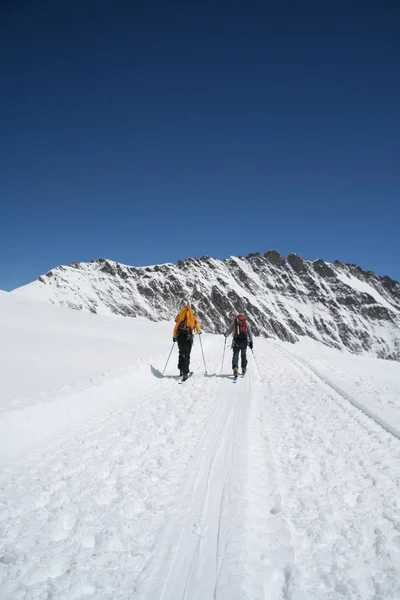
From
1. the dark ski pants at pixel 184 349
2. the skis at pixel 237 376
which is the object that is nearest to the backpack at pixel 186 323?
the dark ski pants at pixel 184 349

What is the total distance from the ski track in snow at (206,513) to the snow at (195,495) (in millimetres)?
15

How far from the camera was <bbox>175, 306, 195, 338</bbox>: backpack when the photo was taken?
11383mm

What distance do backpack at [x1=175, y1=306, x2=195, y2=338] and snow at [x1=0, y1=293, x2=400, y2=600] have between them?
2999 mm

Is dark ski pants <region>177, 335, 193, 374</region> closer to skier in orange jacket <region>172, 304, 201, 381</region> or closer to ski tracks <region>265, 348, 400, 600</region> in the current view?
skier in orange jacket <region>172, 304, 201, 381</region>

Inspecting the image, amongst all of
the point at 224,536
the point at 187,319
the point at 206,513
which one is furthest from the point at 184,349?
the point at 224,536

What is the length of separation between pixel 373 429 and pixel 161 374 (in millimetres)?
7890

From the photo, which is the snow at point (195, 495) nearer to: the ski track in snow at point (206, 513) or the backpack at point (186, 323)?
the ski track in snow at point (206, 513)

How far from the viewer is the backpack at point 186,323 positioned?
37.3ft

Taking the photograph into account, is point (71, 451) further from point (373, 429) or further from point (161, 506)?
point (373, 429)

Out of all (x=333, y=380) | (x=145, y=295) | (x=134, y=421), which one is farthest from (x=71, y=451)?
(x=145, y=295)

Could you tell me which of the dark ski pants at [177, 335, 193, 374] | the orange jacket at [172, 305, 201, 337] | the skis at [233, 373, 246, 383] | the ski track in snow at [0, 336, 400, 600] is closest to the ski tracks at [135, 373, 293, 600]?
the ski track in snow at [0, 336, 400, 600]

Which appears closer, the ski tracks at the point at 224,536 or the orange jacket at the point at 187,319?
the ski tracks at the point at 224,536

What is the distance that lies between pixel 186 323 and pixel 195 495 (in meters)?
7.65

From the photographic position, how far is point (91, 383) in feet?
28.6
